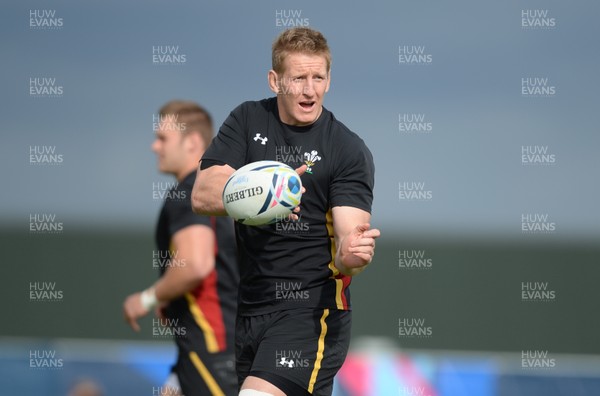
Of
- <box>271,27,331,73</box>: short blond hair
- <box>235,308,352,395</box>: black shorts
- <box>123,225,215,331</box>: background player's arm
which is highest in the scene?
<box>271,27,331,73</box>: short blond hair

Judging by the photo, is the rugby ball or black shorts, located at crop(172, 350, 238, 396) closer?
the rugby ball

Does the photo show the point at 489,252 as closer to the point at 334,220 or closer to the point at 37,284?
the point at 37,284

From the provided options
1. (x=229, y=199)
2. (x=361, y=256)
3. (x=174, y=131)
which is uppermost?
(x=174, y=131)

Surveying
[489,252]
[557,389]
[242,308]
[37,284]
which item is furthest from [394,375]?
[37,284]

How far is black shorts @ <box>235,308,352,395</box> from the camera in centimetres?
526

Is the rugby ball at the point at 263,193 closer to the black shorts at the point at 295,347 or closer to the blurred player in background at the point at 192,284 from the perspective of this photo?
the black shorts at the point at 295,347

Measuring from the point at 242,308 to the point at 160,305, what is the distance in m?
1.85

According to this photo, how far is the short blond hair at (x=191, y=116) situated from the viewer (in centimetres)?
777

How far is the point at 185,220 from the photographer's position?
726 centimetres

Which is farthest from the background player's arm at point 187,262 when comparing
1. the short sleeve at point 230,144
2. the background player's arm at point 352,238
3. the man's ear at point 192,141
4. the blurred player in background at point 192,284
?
the background player's arm at point 352,238

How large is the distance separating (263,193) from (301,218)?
503mm

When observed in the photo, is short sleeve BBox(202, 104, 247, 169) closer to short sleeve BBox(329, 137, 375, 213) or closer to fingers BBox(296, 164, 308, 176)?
fingers BBox(296, 164, 308, 176)

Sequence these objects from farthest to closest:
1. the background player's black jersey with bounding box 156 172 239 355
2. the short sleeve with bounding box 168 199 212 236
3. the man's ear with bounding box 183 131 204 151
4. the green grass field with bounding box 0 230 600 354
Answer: the green grass field with bounding box 0 230 600 354
the man's ear with bounding box 183 131 204 151
the short sleeve with bounding box 168 199 212 236
the background player's black jersey with bounding box 156 172 239 355

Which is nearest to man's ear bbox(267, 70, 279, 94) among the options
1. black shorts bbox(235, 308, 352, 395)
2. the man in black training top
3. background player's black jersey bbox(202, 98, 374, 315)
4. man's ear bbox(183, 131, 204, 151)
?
the man in black training top
